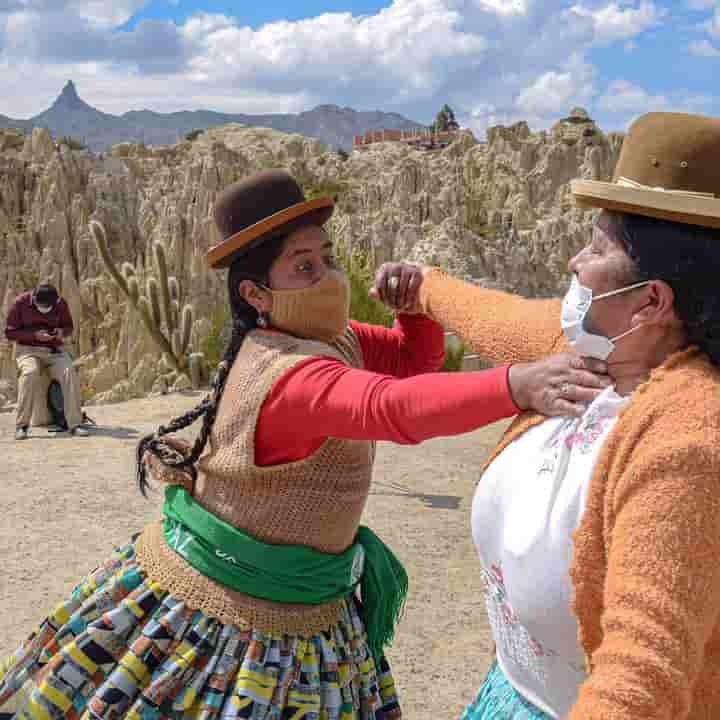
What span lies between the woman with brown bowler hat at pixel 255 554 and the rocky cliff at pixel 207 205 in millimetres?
17573

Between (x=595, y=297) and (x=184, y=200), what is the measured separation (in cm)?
2948

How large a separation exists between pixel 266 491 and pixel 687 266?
1048mm

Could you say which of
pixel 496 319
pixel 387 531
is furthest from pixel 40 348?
pixel 496 319

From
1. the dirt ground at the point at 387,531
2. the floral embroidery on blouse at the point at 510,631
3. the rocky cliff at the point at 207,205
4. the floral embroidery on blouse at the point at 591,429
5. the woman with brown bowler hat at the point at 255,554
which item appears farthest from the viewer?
the rocky cliff at the point at 207,205

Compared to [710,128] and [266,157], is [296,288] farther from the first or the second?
[266,157]

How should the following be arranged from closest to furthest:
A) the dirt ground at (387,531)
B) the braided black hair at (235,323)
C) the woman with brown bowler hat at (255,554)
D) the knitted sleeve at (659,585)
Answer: the knitted sleeve at (659,585), the woman with brown bowler hat at (255,554), the braided black hair at (235,323), the dirt ground at (387,531)

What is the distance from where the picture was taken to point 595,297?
51.4 inches

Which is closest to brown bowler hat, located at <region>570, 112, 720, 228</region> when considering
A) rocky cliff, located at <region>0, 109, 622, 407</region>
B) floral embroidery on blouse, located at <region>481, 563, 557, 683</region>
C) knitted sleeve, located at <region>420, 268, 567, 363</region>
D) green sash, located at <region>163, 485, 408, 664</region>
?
knitted sleeve, located at <region>420, 268, 567, 363</region>

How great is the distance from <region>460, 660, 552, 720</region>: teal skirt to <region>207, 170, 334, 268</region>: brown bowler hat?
104cm

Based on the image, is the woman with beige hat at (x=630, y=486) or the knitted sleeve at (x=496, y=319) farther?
the knitted sleeve at (x=496, y=319)

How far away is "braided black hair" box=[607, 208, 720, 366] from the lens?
1.22 metres

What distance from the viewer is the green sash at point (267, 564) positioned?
6.28ft

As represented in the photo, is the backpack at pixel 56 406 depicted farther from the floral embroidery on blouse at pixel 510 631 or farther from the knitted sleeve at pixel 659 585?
the knitted sleeve at pixel 659 585

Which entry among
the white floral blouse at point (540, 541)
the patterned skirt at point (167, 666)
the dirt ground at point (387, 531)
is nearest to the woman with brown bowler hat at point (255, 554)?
the patterned skirt at point (167, 666)
